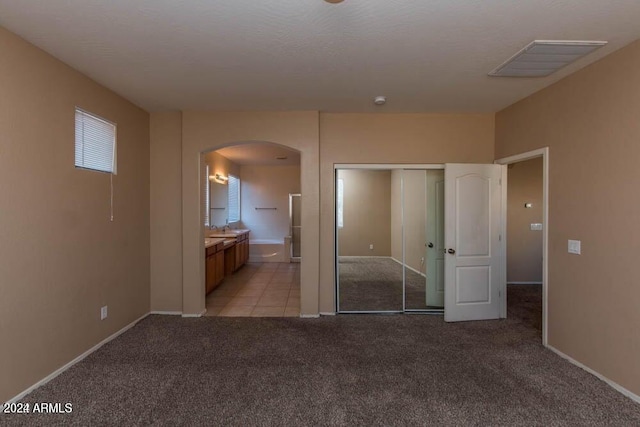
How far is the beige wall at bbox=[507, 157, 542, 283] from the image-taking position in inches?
226

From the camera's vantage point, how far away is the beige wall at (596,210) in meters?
2.38

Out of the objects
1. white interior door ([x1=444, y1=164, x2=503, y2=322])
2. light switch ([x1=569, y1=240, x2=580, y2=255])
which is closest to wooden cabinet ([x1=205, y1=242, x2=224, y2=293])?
white interior door ([x1=444, y1=164, x2=503, y2=322])

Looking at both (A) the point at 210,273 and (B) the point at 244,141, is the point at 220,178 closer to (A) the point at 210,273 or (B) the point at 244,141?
(A) the point at 210,273

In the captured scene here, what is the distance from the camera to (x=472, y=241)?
3955 millimetres

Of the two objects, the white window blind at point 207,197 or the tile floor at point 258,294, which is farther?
the white window blind at point 207,197

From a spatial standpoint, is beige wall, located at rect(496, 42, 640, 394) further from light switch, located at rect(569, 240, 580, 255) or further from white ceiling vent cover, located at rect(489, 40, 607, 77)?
white ceiling vent cover, located at rect(489, 40, 607, 77)

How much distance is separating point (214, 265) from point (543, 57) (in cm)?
512

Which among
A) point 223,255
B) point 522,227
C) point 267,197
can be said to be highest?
point 267,197

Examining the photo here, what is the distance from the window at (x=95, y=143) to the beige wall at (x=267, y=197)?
546 centimetres

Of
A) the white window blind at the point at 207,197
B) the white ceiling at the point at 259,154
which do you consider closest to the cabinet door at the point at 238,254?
the white window blind at the point at 207,197

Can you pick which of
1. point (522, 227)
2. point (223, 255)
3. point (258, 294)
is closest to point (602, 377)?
point (522, 227)

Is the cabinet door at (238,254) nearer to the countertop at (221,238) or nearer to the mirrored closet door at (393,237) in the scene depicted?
the countertop at (221,238)

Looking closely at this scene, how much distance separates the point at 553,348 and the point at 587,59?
277 cm

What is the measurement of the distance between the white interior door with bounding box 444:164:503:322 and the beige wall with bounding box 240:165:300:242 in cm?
558
